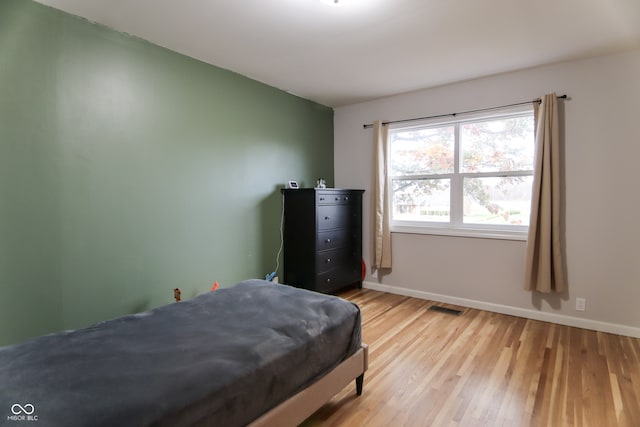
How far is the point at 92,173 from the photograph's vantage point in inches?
90.8

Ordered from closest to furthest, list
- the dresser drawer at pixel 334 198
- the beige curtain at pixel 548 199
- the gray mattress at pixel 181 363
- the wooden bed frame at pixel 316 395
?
the gray mattress at pixel 181 363
the wooden bed frame at pixel 316 395
the beige curtain at pixel 548 199
the dresser drawer at pixel 334 198

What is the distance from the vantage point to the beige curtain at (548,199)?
9.77ft

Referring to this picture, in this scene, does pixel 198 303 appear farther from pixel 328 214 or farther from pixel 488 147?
pixel 488 147

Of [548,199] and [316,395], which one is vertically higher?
[548,199]

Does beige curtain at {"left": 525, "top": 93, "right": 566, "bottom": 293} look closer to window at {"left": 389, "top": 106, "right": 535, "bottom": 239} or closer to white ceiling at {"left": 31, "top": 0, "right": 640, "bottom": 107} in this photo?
window at {"left": 389, "top": 106, "right": 535, "bottom": 239}

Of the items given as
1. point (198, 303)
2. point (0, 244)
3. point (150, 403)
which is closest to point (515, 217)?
point (198, 303)

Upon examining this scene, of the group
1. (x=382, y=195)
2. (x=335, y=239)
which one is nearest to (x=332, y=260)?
(x=335, y=239)

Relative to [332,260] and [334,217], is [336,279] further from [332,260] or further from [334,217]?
[334,217]

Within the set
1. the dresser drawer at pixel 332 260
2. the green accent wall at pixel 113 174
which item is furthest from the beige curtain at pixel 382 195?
the green accent wall at pixel 113 174

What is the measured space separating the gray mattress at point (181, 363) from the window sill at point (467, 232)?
2140mm

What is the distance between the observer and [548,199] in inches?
118

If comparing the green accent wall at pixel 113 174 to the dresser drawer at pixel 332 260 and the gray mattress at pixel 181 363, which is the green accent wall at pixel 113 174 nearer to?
the dresser drawer at pixel 332 260

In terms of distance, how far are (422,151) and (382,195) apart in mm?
700

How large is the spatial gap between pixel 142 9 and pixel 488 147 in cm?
328
